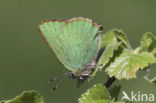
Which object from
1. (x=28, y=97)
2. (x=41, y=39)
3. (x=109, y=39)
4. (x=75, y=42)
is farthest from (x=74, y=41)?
(x=41, y=39)

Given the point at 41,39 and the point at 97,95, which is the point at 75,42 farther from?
the point at 41,39

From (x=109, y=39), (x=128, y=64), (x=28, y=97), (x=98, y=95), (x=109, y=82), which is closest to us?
(x=28, y=97)

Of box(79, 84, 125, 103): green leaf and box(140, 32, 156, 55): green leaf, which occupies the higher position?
box(140, 32, 156, 55): green leaf

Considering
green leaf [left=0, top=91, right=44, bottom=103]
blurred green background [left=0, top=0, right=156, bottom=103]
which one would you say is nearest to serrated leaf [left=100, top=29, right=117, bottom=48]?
green leaf [left=0, top=91, right=44, bottom=103]

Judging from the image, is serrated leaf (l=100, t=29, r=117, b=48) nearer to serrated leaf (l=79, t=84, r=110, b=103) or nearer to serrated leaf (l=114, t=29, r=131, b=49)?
serrated leaf (l=114, t=29, r=131, b=49)

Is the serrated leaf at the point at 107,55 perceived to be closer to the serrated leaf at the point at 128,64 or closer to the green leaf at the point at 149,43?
the serrated leaf at the point at 128,64

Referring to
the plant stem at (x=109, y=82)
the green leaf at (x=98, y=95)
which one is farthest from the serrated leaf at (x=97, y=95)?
the plant stem at (x=109, y=82)
